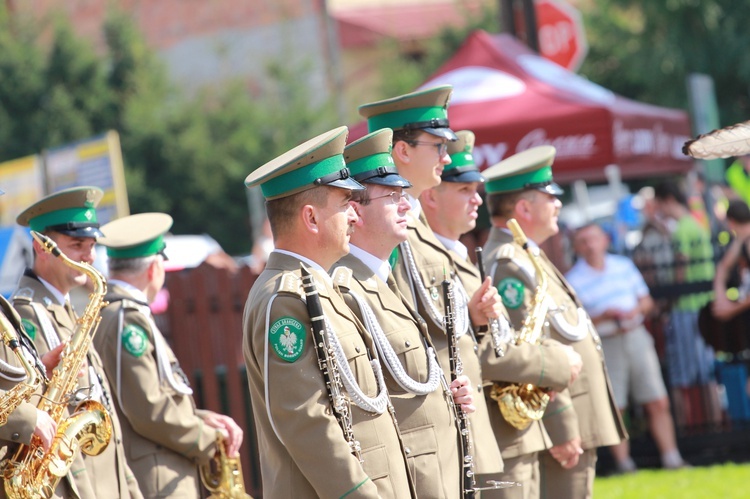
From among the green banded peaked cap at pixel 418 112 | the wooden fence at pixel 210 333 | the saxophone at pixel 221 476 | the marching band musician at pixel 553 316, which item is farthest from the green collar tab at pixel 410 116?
the wooden fence at pixel 210 333

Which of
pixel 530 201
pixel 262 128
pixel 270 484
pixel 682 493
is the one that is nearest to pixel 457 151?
pixel 530 201

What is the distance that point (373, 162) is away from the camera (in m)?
5.06

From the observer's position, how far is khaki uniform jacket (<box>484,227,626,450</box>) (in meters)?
6.55

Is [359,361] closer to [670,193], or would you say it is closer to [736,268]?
[736,268]

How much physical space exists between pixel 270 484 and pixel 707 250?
729 centimetres

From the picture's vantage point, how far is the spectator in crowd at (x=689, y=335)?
35.8ft

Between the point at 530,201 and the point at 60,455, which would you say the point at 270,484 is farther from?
the point at 530,201

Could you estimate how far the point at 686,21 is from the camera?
25.8m

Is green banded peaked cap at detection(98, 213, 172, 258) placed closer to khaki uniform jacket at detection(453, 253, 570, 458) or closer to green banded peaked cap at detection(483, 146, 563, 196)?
khaki uniform jacket at detection(453, 253, 570, 458)

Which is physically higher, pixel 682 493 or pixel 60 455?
pixel 60 455

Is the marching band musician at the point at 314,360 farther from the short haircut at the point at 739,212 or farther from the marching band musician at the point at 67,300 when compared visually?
the short haircut at the point at 739,212

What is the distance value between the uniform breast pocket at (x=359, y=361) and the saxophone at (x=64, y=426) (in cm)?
156

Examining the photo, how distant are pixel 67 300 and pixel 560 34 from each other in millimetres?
8780

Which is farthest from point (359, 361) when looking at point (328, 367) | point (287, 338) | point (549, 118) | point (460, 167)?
point (549, 118)
